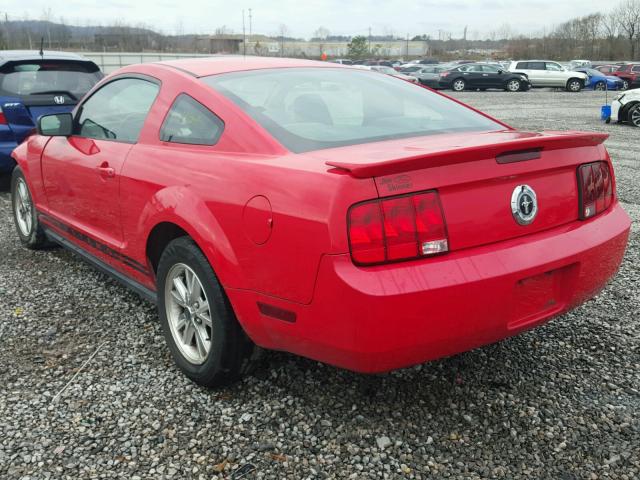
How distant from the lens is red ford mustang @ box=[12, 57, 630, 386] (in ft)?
6.65

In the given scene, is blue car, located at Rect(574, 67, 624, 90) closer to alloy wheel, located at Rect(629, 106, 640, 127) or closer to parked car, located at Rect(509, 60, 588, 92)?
parked car, located at Rect(509, 60, 588, 92)

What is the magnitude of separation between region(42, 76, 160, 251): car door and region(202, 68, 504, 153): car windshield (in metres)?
0.65

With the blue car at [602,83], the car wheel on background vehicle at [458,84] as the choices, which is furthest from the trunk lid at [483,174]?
the blue car at [602,83]

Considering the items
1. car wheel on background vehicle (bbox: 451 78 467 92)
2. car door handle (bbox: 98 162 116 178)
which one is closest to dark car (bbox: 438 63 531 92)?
car wheel on background vehicle (bbox: 451 78 467 92)

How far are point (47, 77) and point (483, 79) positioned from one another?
27.7 metres

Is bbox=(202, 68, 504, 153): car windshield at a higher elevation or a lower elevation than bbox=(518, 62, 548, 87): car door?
lower

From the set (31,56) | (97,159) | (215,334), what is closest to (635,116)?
(31,56)

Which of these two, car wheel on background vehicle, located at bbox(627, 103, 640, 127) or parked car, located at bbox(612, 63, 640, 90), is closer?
car wheel on background vehicle, located at bbox(627, 103, 640, 127)

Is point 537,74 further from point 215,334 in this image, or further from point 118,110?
point 215,334

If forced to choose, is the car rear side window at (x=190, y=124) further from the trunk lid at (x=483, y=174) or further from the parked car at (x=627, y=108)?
the parked car at (x=627, y=108)

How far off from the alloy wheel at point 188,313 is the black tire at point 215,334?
39 mm

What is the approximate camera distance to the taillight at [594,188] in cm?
250

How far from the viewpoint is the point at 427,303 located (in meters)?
2.03

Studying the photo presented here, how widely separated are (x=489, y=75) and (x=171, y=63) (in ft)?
99.9
